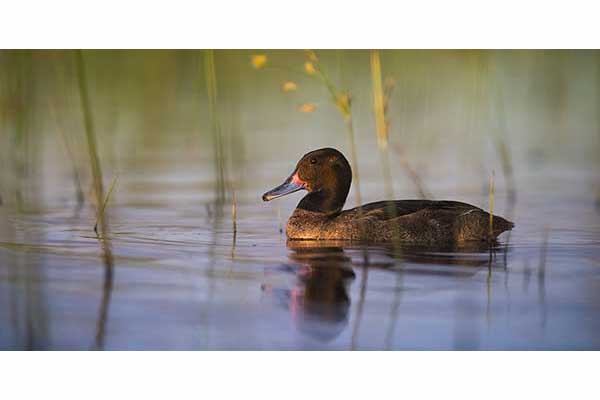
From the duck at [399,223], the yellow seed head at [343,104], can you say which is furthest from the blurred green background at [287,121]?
the yellow seed head at [343,104]

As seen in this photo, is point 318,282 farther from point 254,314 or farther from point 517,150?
point 517,150

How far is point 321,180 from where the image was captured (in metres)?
9.16

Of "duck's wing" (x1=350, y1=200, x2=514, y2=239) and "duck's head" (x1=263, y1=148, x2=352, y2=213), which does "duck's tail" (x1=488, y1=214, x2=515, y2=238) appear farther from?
"duck's head" (x1=263, y1=148, x2=352, y2=213)

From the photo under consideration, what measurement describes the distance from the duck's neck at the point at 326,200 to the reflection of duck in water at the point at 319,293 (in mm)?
864

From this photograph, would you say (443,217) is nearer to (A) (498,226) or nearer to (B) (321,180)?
(A) (498,226)

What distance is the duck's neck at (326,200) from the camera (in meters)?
9.16

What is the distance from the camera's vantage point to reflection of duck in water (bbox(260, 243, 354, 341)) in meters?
6.23

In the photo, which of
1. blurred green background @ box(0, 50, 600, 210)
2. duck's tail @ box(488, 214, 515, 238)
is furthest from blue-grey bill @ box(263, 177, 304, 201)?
duck's tail @ box(488, 214, 515, 238)

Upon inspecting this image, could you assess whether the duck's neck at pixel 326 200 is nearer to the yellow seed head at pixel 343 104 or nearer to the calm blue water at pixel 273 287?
the calm blue water at pixel 273 287

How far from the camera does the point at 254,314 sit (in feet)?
21.3

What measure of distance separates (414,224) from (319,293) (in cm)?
184

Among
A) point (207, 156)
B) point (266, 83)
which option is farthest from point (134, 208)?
point (266, 83)

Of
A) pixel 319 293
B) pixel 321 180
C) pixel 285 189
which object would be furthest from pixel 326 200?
pixel 319 293

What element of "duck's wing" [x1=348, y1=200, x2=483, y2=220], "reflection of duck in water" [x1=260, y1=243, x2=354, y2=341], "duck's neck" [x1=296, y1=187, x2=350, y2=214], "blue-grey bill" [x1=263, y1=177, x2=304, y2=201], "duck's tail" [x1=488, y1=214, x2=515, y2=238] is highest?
"blue-grey bill" [x1=263, y1=177, x2=304, y2=201]
